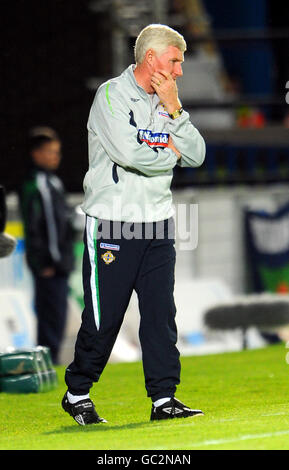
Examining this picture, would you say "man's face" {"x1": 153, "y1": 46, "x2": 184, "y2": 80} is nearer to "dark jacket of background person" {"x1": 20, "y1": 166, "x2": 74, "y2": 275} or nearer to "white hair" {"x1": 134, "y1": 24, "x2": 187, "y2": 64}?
"white hair" {"x1": 134, "y1": 24, "x2": 187, "y2": 64}

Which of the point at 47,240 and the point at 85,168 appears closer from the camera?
the point at 47,240

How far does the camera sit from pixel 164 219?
640 cm

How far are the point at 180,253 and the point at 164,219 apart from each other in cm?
723

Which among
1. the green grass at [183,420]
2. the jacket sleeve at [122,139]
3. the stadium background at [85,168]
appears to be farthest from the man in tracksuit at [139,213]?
the stadium background at [85,168]

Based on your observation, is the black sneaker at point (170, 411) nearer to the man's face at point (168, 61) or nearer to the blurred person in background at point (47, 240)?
the man's face at point (168, 61)

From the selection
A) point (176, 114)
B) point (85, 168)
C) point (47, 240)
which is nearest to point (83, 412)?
point (176, 114)

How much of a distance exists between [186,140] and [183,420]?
1380 mm

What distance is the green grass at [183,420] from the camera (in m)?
5.48

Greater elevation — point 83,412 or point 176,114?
point 176,114

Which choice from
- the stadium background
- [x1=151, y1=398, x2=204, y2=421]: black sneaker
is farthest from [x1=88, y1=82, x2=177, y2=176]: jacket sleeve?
the stadium background

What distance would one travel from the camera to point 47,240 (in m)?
11.6

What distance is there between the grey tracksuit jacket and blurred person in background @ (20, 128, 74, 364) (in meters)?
5.14

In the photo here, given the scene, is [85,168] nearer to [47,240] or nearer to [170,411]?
[47,240]

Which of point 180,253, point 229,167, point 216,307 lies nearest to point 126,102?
point 216,307
